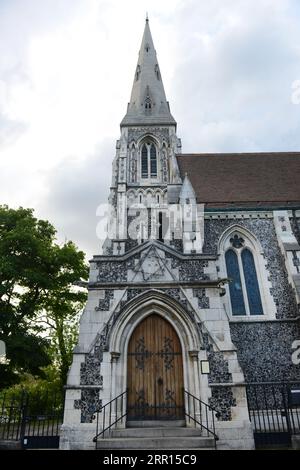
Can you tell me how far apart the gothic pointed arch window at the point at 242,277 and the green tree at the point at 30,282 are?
6756 mm

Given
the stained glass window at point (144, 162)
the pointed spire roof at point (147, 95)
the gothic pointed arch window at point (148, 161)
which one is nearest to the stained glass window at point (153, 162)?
the gothic pointed arch window at point (148, 161)

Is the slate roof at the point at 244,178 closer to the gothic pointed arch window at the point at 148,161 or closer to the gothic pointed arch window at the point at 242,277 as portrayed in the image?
the gothic pointed arch window at the point at 242,277

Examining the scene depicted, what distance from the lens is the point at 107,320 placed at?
8.09 m

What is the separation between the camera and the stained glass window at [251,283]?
1238 centimetres

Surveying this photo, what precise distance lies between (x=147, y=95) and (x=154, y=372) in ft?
83.8

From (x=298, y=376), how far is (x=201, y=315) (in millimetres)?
5482

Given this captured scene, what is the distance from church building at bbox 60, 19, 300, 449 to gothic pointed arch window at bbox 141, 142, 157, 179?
7.72 m

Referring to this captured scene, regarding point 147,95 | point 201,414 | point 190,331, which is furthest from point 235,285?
point 147,95

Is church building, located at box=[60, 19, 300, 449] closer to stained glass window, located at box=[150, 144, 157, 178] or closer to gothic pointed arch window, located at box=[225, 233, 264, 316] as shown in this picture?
gothic pointed arch window, located at box=[225, 233, 264, 316]

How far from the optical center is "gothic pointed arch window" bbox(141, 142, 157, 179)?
22109 mm
